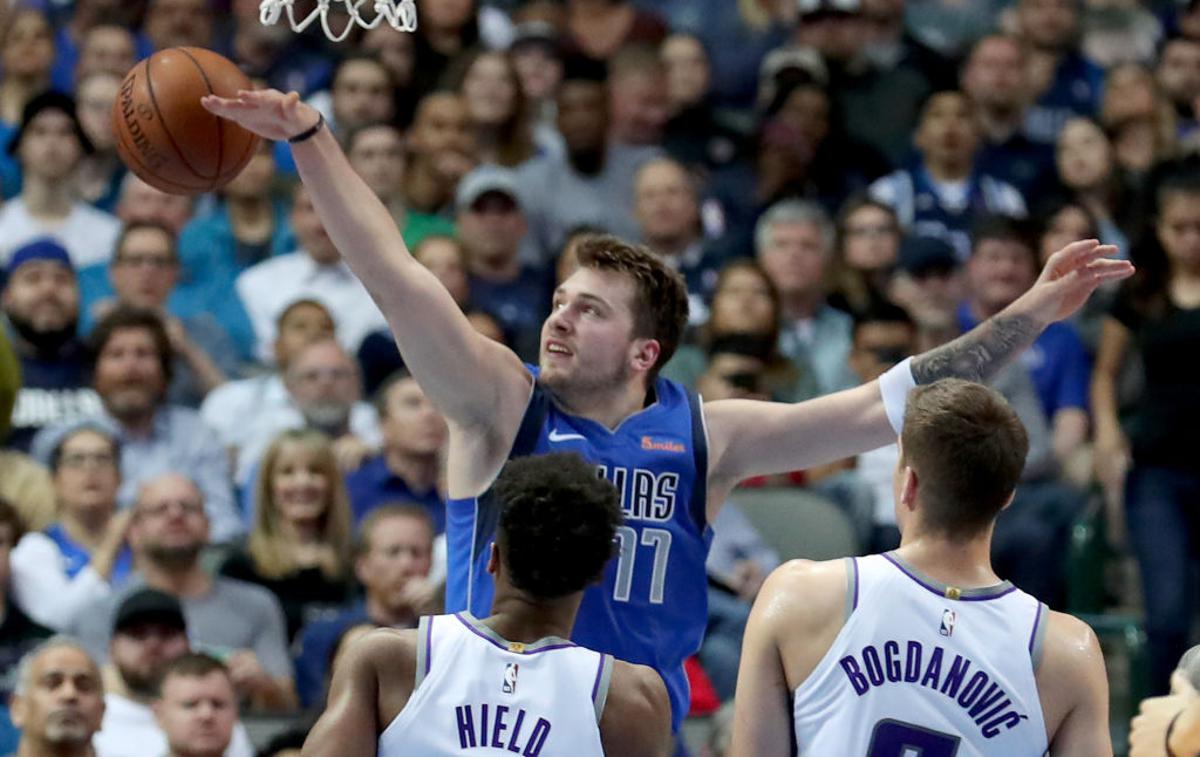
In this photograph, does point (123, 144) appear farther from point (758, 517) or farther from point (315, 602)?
point (758, 517)

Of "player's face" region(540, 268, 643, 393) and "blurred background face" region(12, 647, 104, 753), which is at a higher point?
"player's face" region(540, 268, 643, 393)

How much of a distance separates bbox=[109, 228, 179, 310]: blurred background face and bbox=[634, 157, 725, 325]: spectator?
2.54 m

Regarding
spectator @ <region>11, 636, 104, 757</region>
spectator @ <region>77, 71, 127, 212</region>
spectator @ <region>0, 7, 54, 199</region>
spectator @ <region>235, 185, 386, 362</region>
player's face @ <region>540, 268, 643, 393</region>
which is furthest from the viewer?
spectator @ <region>0, 7, 54, 199</region>

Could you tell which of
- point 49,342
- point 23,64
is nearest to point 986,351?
A: point 49,342

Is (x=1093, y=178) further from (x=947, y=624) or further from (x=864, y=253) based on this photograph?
(x=947, y=624)

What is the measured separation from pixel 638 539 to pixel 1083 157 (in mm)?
7022

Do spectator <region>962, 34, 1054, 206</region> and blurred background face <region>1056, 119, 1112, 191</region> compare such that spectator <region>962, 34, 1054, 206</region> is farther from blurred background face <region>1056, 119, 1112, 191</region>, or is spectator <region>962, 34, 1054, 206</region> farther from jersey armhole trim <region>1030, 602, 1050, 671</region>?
jersey armhole trim <region>1030, 602, 1050, 671</region>

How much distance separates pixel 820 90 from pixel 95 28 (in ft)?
14.3

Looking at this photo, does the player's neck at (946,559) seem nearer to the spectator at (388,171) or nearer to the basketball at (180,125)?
the basketball at (180,125)

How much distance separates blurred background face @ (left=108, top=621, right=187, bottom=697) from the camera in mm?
7664

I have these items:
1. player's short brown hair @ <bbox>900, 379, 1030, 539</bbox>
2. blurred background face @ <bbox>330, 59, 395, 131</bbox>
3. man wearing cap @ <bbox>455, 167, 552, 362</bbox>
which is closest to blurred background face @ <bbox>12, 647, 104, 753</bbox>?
player's short brown hair @ <bbox>900, 379, 1030, 539</bbox>

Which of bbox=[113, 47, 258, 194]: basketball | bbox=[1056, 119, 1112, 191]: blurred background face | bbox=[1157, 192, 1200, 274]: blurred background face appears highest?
bbox=[1056, 119, 1112, 191]: blurred background face

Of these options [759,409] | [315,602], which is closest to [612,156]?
[315,602]

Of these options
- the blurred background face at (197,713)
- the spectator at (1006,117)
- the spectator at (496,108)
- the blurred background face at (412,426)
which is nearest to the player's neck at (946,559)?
the blurred background face at (197,713)
